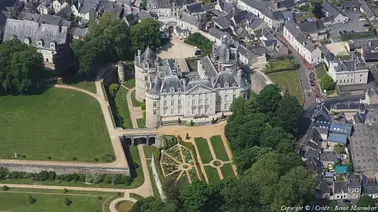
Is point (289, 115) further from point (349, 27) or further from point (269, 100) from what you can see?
point (349, 27)

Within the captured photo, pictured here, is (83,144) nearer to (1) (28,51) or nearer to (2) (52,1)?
(1) (28,51)

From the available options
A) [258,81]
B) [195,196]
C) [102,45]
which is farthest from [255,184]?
[102,45]

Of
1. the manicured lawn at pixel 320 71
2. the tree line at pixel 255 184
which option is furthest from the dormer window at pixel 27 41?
the manicured lawn at pixel 320 71

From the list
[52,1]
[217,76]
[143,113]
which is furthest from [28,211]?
[52,1]

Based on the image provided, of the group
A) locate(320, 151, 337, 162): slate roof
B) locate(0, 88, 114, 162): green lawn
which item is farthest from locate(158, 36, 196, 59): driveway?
locate(320, 151, 337, 162): slate roof

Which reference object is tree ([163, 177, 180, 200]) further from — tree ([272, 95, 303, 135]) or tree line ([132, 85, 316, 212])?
tree ([272, 95, 303, 135])

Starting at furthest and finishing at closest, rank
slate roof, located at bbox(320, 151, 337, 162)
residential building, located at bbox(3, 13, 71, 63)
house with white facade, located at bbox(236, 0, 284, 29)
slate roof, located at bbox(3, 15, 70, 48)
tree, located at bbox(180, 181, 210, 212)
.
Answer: house with white facade, located at bbox(236, 0, 284, 29), slate roof, located at bbox(3, 15, 70, 48), residential building, located at bbox(3, 13, 71, 63), slate roof, located at bbox(320, 151, 337, 162), tree, located at bbox(180, 181, 210, 212)

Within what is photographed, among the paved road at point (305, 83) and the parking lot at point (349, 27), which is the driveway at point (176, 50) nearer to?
the paved road at point (305, 83)
